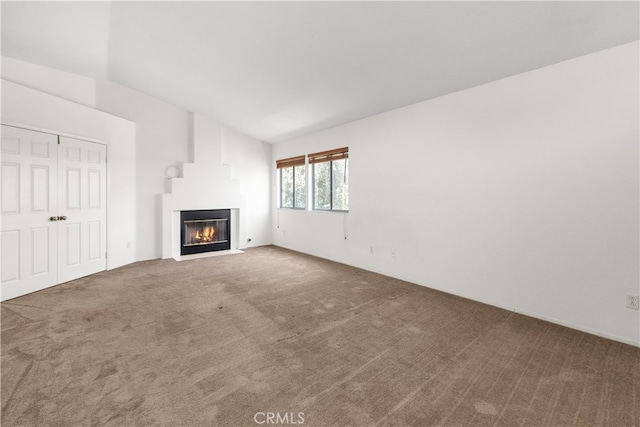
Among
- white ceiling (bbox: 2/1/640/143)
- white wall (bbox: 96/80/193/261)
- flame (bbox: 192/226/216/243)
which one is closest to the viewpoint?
white ceiling (bbox: 2/1/640/143)

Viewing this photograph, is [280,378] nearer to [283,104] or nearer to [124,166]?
[283,104]

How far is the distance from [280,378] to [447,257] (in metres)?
2.70

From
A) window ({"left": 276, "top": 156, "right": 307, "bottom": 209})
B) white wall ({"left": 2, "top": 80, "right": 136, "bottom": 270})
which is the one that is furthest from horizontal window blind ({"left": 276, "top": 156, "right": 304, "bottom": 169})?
white wall ({"left": 2, "top": 80, "right": 136, "bottom": 270})

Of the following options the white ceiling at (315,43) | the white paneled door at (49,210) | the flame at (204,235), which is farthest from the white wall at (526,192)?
the white paneled door at (49,210)

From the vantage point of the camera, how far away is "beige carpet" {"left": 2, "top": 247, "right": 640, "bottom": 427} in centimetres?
163

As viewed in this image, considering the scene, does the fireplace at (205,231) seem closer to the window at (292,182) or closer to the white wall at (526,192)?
the window at (292,182)

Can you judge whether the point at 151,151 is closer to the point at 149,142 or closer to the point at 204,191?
the point at 149,142

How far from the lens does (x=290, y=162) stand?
21.6 ft

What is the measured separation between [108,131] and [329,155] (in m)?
3.86

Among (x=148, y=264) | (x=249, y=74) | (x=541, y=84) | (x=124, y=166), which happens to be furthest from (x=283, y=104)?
(x=148, y=264)

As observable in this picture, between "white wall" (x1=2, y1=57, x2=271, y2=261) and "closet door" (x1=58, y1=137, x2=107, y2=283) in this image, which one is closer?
"closet door" (x1=58, y1=137, x2=107, y2=283)

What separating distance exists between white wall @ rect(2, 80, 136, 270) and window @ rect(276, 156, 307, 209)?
3137 mm

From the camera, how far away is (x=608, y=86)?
2486 millimetres
